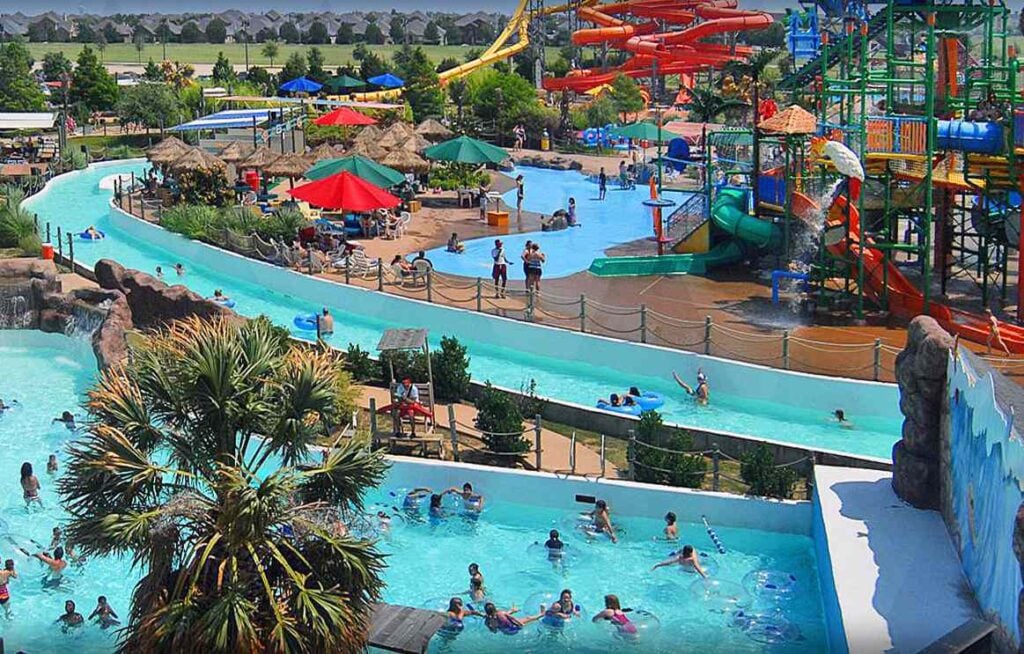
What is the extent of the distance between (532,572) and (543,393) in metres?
5.19

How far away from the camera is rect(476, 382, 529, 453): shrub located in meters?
15.0

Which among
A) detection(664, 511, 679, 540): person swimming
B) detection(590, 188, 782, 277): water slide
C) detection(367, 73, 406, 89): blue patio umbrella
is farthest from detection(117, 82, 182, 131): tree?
detection(664, 511, 679, 540): person swimming

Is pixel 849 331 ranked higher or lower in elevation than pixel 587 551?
higher

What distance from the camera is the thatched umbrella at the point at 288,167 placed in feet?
93.4

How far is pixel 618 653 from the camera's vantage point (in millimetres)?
11312

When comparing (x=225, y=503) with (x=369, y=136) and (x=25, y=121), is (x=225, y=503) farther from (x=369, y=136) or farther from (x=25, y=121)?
(x=25, y=121)

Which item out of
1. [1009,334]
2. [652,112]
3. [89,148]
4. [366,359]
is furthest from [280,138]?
[1009,334]

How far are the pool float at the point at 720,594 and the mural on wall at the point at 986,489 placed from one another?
6.39ft

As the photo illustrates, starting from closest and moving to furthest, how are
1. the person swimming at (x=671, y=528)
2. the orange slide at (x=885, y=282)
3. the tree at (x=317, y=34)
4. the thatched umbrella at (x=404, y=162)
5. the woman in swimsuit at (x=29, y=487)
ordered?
the person swimming at (x=671, y=528), the woman in swimsuit at (x=29, y=487), the orange slide at (x=885, y=282), the thatched umbrella at (x=404, y=162), the tree at (x=317, y=34)

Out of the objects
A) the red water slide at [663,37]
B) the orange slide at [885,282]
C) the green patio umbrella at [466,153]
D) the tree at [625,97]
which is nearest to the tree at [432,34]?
the red water slide at [663,37]

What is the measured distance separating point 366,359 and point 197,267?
9096 mm

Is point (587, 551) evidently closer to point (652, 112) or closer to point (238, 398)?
point (238, 398)

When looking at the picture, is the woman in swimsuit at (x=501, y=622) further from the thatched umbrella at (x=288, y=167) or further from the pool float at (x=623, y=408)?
the thatched umbrella at (x=288, y=167)

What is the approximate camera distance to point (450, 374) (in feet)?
56.1
